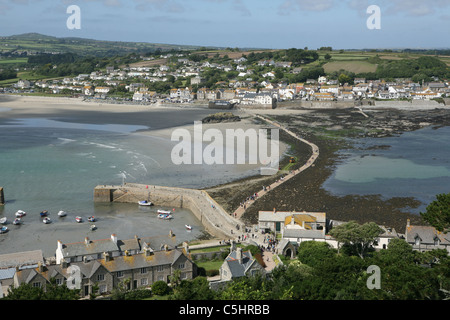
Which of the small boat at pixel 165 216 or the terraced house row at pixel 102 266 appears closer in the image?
the terraced house row at pixel 102 266

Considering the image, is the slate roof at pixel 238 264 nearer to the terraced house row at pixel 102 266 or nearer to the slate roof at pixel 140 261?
the terraced house row at pixel 102 266

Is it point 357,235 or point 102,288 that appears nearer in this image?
point 102,288

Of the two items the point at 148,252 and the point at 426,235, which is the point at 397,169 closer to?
the point at 426,235

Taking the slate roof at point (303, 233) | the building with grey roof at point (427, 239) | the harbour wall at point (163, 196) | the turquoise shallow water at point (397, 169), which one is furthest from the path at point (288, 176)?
the building with grey roof at point (427, 239)

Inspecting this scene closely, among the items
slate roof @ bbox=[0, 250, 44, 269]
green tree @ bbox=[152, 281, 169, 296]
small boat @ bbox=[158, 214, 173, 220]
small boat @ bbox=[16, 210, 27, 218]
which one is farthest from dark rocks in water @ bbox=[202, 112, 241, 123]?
green tree @ bbox=[152, 281, 169, 296]

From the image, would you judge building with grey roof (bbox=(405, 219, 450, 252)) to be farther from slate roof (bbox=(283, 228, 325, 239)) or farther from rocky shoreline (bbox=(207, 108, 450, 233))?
slate roof (bbox=(283, 228, 325, 239))

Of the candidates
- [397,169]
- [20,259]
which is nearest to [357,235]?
[20,259]
